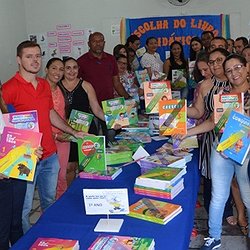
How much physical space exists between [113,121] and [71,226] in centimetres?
133

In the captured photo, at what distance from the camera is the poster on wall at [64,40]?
715 centimetres

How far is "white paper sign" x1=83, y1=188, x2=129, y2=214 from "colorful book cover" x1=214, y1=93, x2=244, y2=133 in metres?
0.83

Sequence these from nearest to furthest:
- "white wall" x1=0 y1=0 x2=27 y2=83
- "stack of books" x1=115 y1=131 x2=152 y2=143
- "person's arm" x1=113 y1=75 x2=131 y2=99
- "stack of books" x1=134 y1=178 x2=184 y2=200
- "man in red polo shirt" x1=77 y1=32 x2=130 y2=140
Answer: "stack of books" x1=134 y1=178 x2=184 y2=200 < "stack of books" x1=115 y1=131 x2=152 y2=143 < "man in red polo shirt" x1=77 y1=32 x2=130 y2=140 < "person's arm" x1=113 y1=75 x2=131 y2=99 < "white wall" x1=0 y1=0 x2=27 y2=83

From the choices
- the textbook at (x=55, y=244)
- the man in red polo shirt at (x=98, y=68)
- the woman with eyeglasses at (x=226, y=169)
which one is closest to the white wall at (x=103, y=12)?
the man in red polo shirt at (x=98, y=68)

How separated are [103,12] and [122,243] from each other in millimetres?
6017

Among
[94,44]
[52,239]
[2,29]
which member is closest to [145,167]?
[52,239]

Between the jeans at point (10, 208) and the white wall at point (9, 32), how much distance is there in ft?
13.4

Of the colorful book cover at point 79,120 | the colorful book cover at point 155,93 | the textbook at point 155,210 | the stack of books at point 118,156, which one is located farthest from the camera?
the colorful book cover at point 79,120

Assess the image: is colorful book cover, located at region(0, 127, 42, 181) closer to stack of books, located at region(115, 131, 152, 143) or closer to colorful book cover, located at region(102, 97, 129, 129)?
colorful book cover, located at region(102, 97, 129, 129)

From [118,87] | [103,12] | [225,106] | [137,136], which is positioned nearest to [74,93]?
[137,136]

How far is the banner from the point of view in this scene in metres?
6.93

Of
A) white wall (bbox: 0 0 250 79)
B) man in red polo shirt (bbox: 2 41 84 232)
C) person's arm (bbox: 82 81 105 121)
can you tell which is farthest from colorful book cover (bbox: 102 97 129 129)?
white wall (bbox: 0 0 250 79)

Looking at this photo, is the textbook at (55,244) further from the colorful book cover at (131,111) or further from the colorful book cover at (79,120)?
the colorful book cover at (131,111)

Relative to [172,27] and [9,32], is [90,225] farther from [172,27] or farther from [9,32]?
[172,27]
